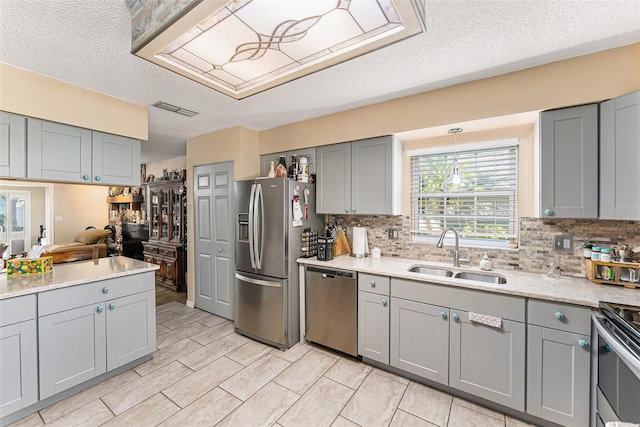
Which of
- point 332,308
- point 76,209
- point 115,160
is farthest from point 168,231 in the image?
point 332,308

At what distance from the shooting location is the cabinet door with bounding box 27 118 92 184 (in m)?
2.11

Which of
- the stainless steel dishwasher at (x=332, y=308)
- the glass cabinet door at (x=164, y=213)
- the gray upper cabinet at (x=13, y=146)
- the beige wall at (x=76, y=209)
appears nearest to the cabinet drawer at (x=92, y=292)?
the gray upper cabinet at (x=13, y=146)

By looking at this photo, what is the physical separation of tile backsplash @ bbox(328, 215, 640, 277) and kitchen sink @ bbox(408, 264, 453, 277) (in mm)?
182

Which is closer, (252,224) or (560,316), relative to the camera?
(560,316)

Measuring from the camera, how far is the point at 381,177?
269 cm

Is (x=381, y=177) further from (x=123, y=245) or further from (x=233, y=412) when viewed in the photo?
(x=123, y=245)

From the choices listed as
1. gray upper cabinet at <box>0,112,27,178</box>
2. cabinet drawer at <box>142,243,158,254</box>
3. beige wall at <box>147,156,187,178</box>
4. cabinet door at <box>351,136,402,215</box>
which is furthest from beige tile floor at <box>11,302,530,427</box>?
beige wall at <box>147,156,187,178</box>

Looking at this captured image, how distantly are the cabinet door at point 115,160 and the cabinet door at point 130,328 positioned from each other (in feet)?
3.94

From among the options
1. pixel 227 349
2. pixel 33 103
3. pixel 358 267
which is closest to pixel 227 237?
pixel 227 349

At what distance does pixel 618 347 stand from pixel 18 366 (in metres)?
3.60

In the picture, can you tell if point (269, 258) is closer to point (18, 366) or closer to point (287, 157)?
point (287, 157)

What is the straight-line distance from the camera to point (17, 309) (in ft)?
5.76

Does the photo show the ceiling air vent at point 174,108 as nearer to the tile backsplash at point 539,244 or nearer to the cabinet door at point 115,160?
the cabinet door at point 115,160

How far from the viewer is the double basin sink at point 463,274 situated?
2213 mm
